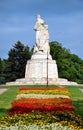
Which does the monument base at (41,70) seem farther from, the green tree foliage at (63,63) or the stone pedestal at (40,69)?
the green tree foliage at (63,63)

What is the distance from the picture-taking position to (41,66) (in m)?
63.8

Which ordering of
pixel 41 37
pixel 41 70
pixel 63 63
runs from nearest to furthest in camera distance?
1. pixel 41 70
2. pixel 41 37
3. pixel 63 63

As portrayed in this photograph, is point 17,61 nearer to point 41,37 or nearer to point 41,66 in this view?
point 41,37

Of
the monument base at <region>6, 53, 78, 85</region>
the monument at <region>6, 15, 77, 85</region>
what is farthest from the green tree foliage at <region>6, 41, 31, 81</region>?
the monument base at <region>6, 53, 78, 85</region>

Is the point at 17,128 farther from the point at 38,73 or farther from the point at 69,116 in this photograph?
the point at 38,73

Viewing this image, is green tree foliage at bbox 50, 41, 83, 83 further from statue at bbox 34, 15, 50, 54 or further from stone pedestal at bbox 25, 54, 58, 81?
stone pedestal at bbox 25, 54, 58, 81

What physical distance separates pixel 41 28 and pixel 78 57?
5749 centimetres

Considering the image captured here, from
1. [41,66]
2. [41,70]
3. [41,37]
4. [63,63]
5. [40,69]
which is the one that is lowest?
[41,70]

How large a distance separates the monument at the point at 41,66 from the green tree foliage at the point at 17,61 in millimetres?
27857

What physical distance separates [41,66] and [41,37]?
5.52m

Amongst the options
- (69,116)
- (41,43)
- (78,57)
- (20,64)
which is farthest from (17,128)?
(78,57)

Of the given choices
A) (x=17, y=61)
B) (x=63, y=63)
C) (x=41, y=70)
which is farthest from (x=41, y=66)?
(x=63, y=63)

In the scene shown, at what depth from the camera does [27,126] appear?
14289 mm

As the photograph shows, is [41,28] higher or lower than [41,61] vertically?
higher
